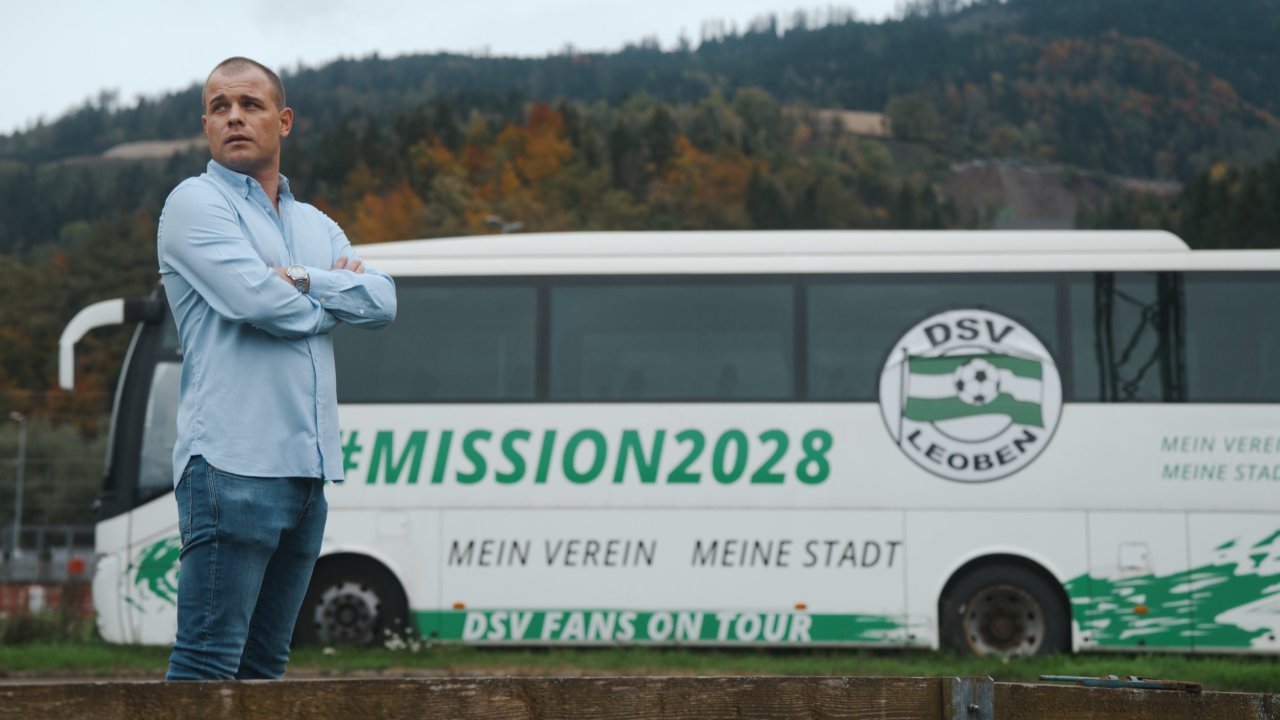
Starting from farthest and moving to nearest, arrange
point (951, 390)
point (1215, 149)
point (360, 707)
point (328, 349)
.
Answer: point (1215, 149)
point (951, 390)
point (328, 349)
point (360, 707)

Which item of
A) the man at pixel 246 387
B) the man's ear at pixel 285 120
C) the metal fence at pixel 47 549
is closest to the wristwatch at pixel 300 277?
the man at pixel 246 387

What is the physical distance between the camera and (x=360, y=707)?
2.52m

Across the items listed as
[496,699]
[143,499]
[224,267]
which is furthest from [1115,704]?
[143,499]

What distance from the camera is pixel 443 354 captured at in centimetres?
1191

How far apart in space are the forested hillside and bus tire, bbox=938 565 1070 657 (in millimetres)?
47368

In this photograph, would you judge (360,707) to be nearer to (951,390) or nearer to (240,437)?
(240,437)

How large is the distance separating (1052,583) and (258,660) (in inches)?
360

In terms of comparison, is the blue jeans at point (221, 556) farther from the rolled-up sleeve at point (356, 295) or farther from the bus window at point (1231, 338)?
the bus window at point (1231, 338)

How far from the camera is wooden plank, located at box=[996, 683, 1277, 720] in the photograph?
284 cm

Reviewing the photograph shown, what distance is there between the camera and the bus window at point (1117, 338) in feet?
38.0

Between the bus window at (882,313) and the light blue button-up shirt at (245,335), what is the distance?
8459mm

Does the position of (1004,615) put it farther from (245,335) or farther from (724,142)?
(724,142)

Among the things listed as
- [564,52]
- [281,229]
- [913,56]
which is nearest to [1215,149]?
[913,56]

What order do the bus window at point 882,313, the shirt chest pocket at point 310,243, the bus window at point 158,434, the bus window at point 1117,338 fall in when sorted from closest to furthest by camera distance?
the shirt chest pocket at point 310,243 → the bus window at point 1117,338 → the bus window at point 882,313 → the bus window at point 158,434
